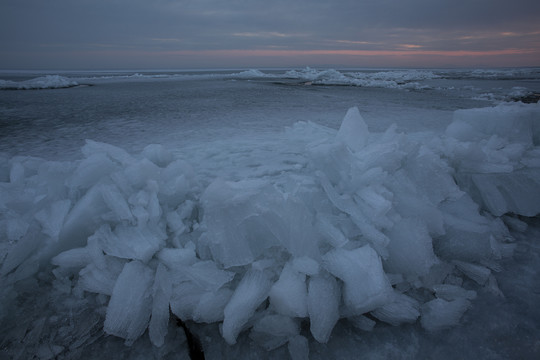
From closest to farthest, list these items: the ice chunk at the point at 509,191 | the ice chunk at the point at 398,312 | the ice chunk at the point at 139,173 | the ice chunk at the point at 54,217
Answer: the ice chunk at the point at 398,312
the ice chunk at the point at 54,217
the ice chunk at the point at 139,173
the ice chunk at the point at 509,191

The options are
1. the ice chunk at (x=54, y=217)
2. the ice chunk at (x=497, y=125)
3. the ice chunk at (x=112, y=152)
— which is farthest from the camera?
the ice chunk at (x=497, y=125)

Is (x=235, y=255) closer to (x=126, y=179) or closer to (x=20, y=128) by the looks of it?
(x=126, y=179)

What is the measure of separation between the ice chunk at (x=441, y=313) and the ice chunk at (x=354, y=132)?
105 cm

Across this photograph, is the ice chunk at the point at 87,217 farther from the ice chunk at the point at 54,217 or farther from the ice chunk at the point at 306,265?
the ice chunk at the point at 306,265

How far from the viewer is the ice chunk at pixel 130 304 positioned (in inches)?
40.7

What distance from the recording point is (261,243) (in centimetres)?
125

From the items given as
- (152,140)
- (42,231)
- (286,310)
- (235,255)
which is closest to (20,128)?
(152,140)

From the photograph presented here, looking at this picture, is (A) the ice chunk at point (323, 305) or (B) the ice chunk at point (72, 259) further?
(B) the ice chunk at point (72, 259)

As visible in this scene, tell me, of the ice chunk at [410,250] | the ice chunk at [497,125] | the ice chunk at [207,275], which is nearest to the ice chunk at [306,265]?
the ice chunk at [207,275]

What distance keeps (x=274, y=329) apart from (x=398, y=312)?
479 millimetres

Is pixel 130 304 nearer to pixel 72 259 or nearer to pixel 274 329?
pixel 72 259

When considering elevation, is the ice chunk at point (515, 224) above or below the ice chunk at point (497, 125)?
below

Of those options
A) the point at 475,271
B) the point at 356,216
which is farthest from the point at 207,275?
the point at 475,271

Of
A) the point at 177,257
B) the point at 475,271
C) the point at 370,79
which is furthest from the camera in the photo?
the point at 370,79
